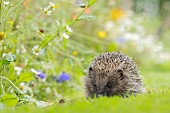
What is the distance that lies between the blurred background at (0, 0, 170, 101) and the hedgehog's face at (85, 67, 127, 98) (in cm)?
82

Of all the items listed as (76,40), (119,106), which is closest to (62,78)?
(76,40)

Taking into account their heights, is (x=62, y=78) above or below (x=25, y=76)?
below

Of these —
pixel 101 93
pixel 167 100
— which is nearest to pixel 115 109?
pixel 167 100

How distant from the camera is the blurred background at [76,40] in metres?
8.91

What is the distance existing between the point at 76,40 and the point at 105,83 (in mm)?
6140

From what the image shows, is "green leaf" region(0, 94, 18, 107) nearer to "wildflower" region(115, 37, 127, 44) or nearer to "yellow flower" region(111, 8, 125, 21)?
"wildflower" region(115, 37, 127, 44)

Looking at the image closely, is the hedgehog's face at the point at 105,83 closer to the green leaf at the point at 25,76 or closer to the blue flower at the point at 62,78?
the green leaf at the point at 25,76

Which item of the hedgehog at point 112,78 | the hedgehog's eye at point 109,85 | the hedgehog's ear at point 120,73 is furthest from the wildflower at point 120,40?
the hedgehog's eye at point 109,85

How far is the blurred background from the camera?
891cm

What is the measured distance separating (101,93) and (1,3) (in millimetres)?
1949

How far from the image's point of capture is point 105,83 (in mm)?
7691

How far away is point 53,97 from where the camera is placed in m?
9.94

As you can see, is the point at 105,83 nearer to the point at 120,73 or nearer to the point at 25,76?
the point at 120,73

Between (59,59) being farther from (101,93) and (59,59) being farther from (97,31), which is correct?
(101,93)
